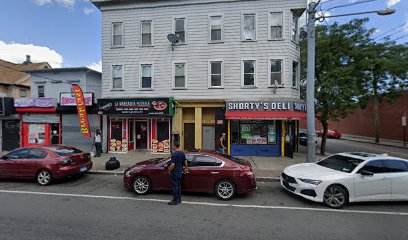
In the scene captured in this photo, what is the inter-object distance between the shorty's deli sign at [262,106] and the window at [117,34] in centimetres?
873

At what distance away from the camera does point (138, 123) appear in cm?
1510

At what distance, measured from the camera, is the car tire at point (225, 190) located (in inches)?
260

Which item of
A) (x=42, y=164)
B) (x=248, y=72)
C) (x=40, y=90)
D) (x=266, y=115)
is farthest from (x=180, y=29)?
(x=40, y=90)

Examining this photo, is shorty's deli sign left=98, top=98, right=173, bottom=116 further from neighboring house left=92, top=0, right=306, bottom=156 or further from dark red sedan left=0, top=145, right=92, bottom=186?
dark red sedan left=0, top=145, right=92, bottom=186

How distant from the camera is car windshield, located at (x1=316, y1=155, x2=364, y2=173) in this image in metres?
6.49

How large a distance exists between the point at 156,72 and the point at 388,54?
18100 mm

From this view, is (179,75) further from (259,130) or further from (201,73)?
(259,130)

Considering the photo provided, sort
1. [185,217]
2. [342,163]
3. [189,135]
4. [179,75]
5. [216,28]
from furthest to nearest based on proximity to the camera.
A: [189,135]
[179,75]
[216,28]
[342,163]
[185,217]

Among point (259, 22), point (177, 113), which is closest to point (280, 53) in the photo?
point (259, 22)

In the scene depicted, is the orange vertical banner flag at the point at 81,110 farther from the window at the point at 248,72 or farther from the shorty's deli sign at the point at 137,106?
the window at the point at 248,72

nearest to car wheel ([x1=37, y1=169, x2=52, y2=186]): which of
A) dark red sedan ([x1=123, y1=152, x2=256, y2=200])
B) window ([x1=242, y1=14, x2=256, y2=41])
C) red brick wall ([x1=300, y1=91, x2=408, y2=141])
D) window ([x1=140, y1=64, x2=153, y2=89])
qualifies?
dark red sedan ([x1=123, y1=152, x2=256, y2=200])

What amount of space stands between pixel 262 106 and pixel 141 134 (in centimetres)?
833

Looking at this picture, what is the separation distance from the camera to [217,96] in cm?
1400

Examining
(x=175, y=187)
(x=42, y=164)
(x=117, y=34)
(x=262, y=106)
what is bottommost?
(x=175, y=187)
